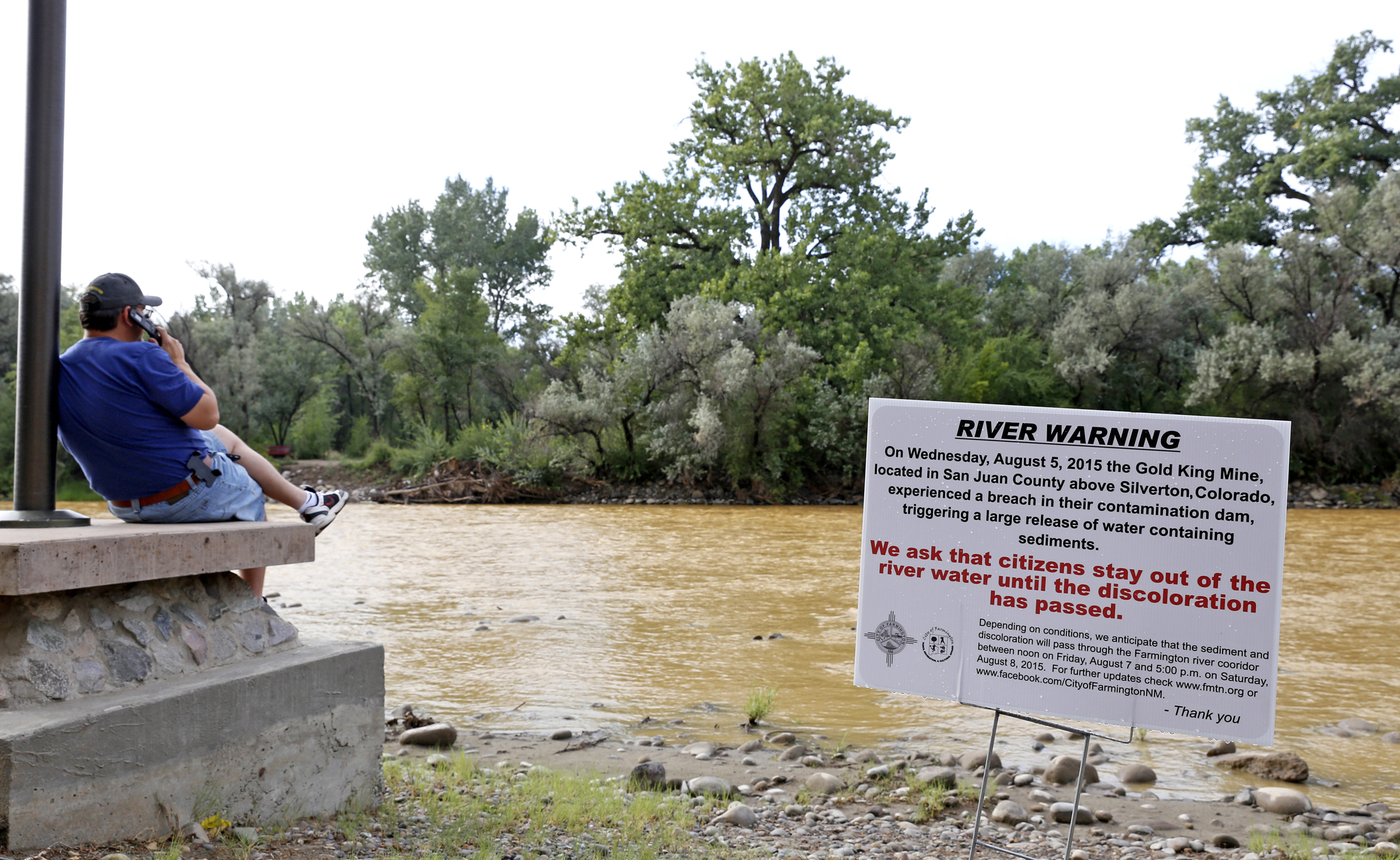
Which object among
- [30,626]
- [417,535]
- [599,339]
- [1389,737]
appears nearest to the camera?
[30,626]

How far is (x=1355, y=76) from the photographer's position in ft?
122

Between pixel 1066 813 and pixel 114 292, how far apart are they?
15.6 feet

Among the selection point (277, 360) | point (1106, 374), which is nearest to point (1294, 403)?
point (1106, 374)

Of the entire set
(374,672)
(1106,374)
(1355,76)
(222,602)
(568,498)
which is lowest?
(568,498)

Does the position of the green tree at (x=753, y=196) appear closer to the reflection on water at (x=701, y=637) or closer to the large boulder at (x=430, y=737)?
the reflection on water at (x=701, y=637)

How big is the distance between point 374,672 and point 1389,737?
236 inches

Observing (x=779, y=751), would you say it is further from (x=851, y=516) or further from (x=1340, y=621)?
(x=851, y=516)

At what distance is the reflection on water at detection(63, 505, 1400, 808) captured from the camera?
6.21 metres

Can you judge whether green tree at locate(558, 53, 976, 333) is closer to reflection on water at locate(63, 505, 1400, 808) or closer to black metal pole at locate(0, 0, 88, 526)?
reflection on water at locate(63, 505, 1400, 808)

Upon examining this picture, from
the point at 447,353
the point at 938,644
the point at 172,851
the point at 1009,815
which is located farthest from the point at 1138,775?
the point at 447,353

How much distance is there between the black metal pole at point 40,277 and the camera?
3.99 m

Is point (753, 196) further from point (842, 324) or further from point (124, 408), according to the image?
point (124, 408)

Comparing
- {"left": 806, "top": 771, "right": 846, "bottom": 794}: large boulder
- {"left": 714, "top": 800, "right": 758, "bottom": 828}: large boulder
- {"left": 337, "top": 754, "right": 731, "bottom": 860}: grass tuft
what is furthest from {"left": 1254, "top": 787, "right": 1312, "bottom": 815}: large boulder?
{"left": 337, "top": 754, "right": 731, "bottom": 860}: grass tuft

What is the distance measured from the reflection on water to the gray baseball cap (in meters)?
3.42
